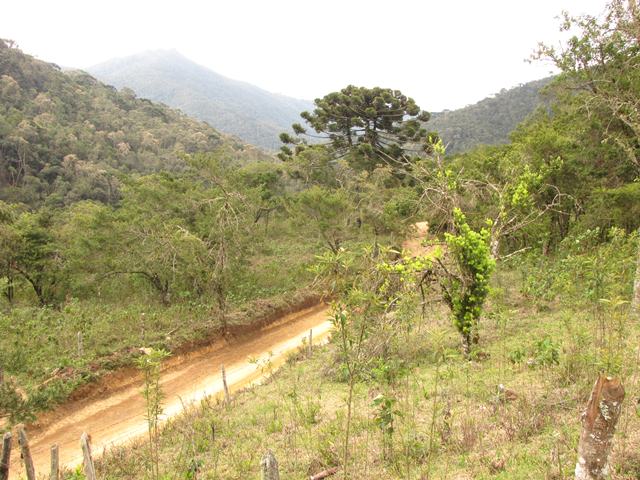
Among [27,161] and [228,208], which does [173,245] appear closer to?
[228,208]

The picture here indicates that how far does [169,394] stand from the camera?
1238 centimetres

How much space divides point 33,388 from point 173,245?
642 centimetres

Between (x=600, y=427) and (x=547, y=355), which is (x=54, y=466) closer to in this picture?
(x=600, y=427)

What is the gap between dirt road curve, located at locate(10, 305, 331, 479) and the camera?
9914mm

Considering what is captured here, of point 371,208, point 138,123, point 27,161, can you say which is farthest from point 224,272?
point 138,123

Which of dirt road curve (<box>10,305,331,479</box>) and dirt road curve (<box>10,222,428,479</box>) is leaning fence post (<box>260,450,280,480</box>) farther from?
dirt road curve (<box>10,305,331,479</box>)

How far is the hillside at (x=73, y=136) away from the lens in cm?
4200

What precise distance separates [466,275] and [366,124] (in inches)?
1060

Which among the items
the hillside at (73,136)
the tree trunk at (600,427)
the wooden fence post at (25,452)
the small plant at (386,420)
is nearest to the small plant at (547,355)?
the small plant at (386,420)

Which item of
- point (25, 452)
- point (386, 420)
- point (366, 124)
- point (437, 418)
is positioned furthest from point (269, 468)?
point (366, 124)

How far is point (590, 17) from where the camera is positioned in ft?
37.6

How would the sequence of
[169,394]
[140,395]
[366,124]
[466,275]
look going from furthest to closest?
[366,124] < [169,394] < [140,395] < [466,275]

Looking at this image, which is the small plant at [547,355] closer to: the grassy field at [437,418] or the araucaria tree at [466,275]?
the grassy field at [437,418]

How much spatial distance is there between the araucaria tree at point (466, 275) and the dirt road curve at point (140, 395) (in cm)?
411
